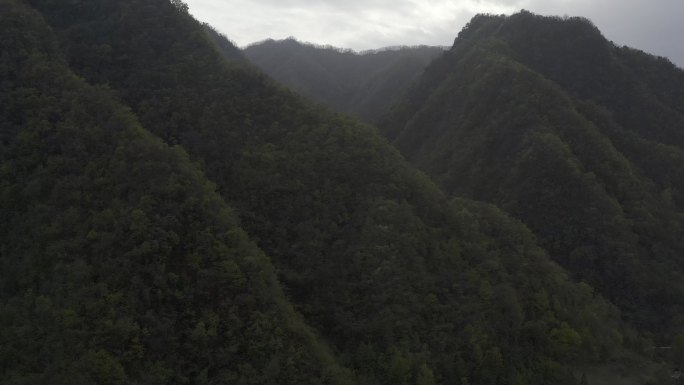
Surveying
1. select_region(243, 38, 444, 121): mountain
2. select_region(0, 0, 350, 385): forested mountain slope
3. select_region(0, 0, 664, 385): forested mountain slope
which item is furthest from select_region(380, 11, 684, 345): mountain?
select_region(0, 0, 350, 385): forested mountain slope

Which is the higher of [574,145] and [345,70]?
[345,70]

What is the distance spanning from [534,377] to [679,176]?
2682cm

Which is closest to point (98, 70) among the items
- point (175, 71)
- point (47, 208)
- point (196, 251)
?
point (175, 71)

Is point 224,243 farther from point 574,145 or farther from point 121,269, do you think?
point 574,145

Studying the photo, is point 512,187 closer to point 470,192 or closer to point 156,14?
point 470,192

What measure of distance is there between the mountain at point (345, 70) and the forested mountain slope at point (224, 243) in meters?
47.8

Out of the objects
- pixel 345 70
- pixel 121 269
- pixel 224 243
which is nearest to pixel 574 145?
pixel 224 243

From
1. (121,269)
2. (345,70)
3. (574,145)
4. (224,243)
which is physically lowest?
(121,269)

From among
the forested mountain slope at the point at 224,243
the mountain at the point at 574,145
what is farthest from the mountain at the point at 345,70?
the forested mountain slope at the point at 224,243

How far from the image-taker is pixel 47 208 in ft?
74.4

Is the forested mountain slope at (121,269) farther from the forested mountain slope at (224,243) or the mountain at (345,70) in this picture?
the mountain at (345,70)

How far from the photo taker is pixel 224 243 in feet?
75.2

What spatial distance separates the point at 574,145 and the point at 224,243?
31270 mm

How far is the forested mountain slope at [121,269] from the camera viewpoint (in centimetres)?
1903
